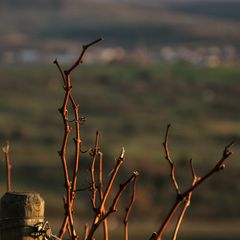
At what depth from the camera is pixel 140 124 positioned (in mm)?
42438

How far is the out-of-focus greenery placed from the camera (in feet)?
106

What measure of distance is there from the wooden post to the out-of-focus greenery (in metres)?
23.2

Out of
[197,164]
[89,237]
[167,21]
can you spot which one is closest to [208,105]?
[197,164]

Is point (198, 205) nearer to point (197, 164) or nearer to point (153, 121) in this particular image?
point (197, 164)

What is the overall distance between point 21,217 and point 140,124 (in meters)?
39.2

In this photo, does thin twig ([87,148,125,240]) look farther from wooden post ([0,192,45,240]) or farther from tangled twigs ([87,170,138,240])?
wooden post ([0,192,45,240])

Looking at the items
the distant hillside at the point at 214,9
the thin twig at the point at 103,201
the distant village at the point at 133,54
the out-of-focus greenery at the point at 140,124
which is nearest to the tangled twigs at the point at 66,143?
the thin twig at the point at 103,201

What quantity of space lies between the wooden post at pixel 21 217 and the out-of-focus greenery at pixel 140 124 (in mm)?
23212

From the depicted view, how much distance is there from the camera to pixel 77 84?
52.6 meters

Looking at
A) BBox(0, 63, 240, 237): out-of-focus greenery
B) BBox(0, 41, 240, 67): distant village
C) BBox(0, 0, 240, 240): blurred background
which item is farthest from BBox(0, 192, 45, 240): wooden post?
BBox(0, 41, 240, 67): distant village

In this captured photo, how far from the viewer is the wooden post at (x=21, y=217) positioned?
324 centimetres

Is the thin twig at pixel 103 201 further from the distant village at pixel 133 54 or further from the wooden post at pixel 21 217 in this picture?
the distant village at pixel 133 54

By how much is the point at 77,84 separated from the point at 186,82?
212 inches

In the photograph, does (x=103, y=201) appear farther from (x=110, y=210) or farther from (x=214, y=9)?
(x=214, y=9)
